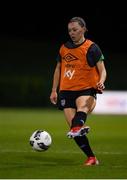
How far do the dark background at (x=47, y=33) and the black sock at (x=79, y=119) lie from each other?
30887 mm

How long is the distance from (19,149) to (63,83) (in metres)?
2.96

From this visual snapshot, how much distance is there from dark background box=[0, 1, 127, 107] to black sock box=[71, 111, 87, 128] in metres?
30.9

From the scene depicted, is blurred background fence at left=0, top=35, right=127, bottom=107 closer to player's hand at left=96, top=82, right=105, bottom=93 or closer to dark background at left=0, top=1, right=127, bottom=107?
dark background at left=0, top=1, right=127, bottom=107

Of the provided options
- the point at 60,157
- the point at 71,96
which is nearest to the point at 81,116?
the point at 71,96

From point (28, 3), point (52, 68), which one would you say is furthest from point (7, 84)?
point (28, 3)

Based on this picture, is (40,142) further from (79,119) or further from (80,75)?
(80,75)

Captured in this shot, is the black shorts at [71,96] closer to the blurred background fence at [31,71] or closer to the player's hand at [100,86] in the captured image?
the player's hand at [100,86]

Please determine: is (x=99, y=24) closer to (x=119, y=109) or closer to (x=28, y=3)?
(x=28, y=3)

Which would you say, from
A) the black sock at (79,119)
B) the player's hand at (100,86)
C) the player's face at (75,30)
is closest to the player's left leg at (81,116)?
the black sock at (79,119)

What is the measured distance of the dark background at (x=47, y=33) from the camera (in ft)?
141

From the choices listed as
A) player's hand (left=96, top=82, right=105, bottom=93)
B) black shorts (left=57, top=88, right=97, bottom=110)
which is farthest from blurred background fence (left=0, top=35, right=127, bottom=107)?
player's hand (left=96, top=82, right=105, bottom=93)

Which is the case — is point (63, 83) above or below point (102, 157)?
above

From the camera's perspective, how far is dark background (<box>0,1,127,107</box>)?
42844 millimetres

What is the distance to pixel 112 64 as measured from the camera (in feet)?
139
